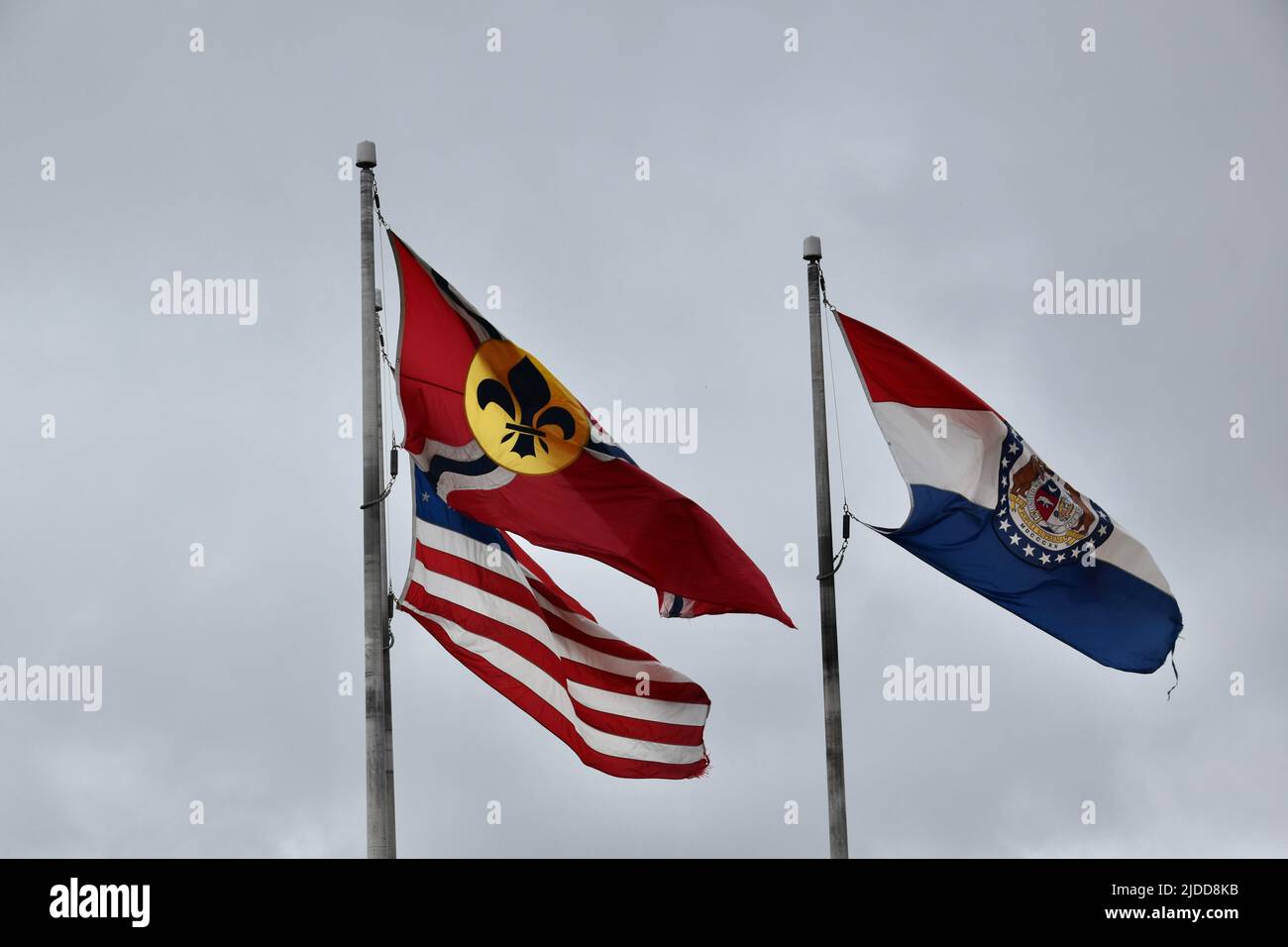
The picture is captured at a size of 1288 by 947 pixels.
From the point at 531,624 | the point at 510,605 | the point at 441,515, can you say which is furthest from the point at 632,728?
the point at 441,515

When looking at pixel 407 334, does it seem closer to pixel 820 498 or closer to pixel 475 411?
pixel 475 411

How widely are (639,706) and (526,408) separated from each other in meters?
4.07

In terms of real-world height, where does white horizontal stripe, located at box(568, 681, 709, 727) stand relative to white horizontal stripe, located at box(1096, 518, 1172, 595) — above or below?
below

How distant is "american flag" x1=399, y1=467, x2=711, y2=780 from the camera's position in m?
21.9

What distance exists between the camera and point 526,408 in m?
22.1

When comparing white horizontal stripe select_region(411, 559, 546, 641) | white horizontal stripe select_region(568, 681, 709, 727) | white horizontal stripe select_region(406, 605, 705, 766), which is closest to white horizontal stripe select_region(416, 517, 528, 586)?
white horizontal stripe select_region(411, 559, 546, 641)

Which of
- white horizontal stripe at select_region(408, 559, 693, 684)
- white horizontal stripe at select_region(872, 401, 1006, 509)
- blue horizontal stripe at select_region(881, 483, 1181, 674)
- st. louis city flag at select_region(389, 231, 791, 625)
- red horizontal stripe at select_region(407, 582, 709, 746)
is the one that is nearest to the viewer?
st. louis city flag at select_region(389, 231, 791, 625)

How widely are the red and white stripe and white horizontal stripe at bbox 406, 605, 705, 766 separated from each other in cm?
1

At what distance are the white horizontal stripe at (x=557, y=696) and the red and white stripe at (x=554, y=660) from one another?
1 cm

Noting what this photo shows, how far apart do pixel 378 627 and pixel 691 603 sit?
401cm

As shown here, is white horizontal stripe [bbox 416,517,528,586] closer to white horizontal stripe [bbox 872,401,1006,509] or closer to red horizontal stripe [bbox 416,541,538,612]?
red horizontal stripe [bbox 416,541,538,612]

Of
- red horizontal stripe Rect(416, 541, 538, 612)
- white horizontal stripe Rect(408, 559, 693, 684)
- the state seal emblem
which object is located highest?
the state seal emblem

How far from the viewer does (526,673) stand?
73.3 feet
